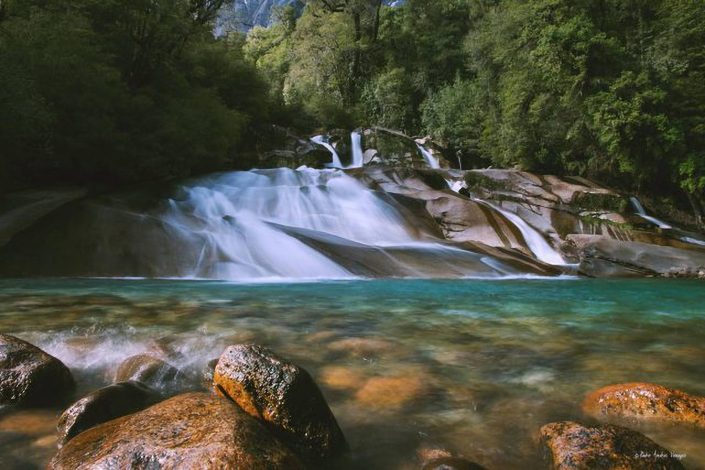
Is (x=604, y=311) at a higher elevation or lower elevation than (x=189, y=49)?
lower

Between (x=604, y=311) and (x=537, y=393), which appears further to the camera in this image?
(x=604, y=311)

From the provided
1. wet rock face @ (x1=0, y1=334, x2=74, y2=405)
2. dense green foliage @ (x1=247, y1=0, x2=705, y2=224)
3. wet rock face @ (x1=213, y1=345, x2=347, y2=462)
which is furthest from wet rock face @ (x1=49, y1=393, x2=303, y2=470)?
dense green foliage @ (x1=247, y1=0, x2=705, y2=224)

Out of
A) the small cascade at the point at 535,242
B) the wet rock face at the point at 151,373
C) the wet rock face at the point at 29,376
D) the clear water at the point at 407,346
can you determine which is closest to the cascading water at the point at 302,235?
the clear water at the point at 407,346

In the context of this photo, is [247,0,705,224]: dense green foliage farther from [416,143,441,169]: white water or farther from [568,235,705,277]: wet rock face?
[568,235,705,277]: wet rock face

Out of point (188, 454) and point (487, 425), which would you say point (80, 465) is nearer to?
point (188, 454)

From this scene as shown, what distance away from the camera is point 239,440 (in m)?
2.05

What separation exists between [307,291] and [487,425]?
557 centimetres

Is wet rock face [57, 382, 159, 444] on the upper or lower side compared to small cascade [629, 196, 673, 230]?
lower

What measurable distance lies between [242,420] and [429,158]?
24.2 m

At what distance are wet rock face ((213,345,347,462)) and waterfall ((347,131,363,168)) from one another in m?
22.3

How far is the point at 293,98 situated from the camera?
30.0 metres

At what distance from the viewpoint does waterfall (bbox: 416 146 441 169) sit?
2498cm

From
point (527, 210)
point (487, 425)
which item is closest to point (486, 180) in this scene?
point (527, 210)

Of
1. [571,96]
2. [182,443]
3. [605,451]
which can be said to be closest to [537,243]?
[571,96]
